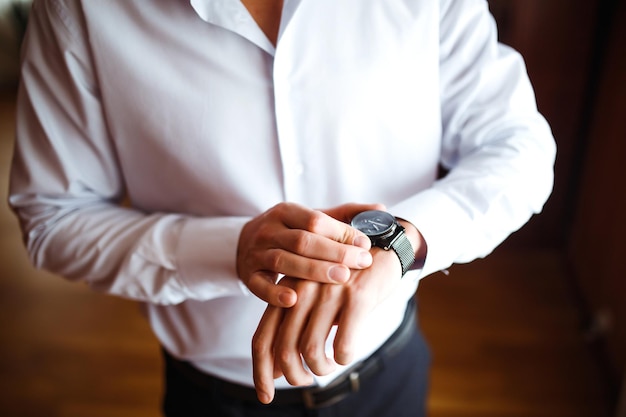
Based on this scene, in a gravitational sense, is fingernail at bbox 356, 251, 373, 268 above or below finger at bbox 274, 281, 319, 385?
above

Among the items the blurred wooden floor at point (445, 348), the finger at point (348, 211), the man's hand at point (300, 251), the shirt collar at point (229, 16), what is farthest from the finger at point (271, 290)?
the blurred wooden floor at point (445, 348)

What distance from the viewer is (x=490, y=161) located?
0.84 m

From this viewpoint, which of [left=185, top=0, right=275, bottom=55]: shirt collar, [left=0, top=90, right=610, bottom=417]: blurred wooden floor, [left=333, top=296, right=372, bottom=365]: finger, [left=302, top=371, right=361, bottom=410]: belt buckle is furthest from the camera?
[left=0, top=90, right=610, bottom=417]: blurred wooden floor

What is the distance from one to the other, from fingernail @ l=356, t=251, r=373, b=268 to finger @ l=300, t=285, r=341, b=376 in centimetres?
4

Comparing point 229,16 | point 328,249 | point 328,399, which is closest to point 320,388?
point 328,399

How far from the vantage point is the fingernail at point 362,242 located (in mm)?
682

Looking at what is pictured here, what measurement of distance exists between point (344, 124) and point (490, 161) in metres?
0.21

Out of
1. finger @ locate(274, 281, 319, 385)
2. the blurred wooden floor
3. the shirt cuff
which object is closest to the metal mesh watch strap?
finger @ locate(274, 281, 319, 385)

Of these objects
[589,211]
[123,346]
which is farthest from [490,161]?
[123,346]

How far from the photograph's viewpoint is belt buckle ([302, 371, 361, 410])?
3.29 ft

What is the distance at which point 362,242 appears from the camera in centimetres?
68

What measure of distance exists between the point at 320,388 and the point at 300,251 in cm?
42

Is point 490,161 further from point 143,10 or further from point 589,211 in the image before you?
point 589,211

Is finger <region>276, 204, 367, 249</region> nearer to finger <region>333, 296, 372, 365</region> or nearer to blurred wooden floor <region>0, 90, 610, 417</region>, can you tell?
finger <region>333, 296, 372, 365</region>
